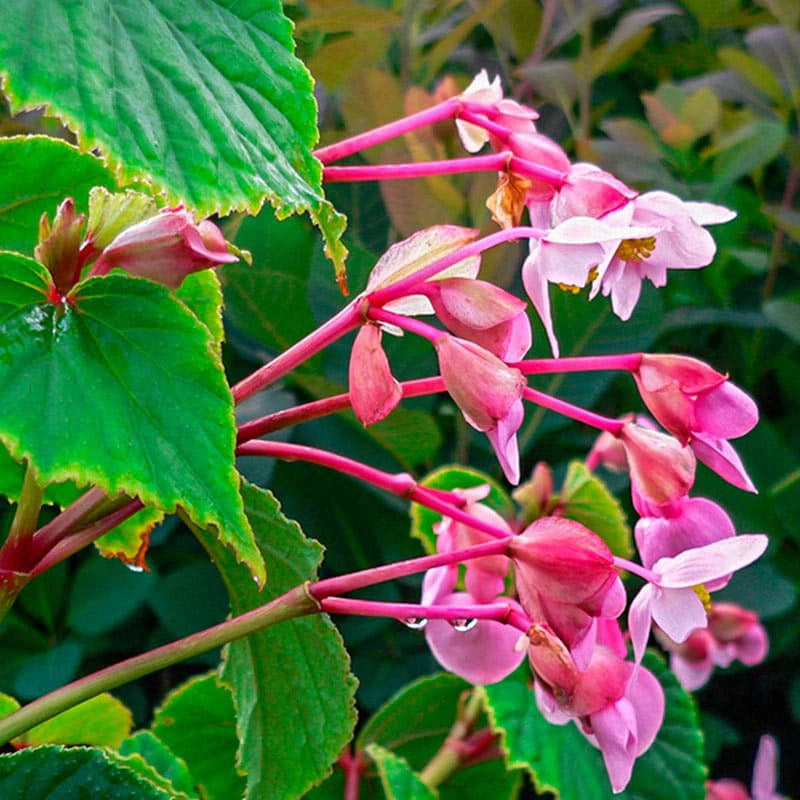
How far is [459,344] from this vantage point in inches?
13.6

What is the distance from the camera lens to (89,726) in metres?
0.57

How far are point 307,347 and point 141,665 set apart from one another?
105 millimetres

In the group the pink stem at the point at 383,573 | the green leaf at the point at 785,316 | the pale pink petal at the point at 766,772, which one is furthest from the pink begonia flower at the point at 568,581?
the green leaf at the point at 785,316

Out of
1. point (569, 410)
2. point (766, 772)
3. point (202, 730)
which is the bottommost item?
point (766, 772)

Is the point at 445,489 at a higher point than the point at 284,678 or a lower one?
lower

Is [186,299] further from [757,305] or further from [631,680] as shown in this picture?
[757,305]

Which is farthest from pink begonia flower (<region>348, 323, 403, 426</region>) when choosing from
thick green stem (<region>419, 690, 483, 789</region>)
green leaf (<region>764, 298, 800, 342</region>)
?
green leaf (<region>764, 298, 800, 342</region>)

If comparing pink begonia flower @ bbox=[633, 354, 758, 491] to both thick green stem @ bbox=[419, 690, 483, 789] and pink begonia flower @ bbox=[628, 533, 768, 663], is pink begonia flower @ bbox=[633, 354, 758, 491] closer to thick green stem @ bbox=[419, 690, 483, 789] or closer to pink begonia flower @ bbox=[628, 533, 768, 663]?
pink begonia flower @ bbox=[628, 533, 768, 663]

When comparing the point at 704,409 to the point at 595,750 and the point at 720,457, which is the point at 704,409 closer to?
the point at 720,457

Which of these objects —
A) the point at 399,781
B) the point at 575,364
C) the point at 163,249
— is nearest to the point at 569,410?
the point at 575,364

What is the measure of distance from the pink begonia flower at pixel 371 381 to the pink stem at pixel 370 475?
0.04 m

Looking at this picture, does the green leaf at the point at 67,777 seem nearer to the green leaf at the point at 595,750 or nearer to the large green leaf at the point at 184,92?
the large green leaf at the point at 184,92

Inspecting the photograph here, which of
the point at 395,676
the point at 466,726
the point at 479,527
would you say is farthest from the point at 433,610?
the point at 395,676

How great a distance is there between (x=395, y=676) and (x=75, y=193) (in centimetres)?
71
